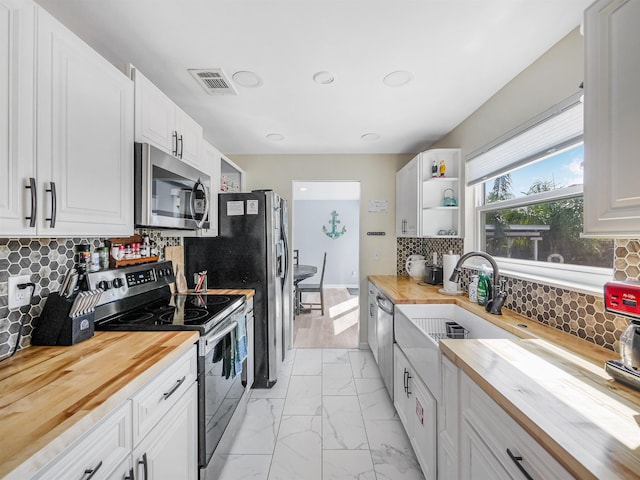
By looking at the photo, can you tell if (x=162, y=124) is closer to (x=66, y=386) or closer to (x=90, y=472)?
(x=66, y=386)

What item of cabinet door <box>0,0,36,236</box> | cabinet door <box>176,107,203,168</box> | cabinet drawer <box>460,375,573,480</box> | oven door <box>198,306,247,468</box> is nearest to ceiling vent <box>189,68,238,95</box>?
cabinet door <box>176,107,203,168</box>

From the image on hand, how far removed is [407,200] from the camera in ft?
9.93

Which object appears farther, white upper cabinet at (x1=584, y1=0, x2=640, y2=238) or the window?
the window

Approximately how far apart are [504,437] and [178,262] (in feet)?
7.91

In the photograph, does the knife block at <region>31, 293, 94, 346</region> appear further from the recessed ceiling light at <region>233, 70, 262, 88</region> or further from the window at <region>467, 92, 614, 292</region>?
the window at <region>467, 92, 614, 292</region>

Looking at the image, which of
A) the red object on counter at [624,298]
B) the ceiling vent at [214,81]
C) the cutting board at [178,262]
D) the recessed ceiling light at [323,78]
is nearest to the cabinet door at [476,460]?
the red object on counter at [624,298]

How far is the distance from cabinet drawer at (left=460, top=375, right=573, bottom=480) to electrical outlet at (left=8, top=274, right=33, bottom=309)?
1792 millimetres

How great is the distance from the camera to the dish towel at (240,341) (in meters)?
1.88

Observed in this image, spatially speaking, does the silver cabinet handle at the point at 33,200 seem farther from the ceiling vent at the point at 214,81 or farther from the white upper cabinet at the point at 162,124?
the ceiling vent at the point at 214,81

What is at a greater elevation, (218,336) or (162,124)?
(162,124)

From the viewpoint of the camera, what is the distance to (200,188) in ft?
5.97

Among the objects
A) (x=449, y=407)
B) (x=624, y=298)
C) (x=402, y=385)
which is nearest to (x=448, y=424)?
(x=449, y=407)

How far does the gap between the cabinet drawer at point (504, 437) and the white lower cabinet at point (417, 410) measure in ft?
1.35

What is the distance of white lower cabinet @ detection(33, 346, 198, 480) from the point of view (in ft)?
2.38
